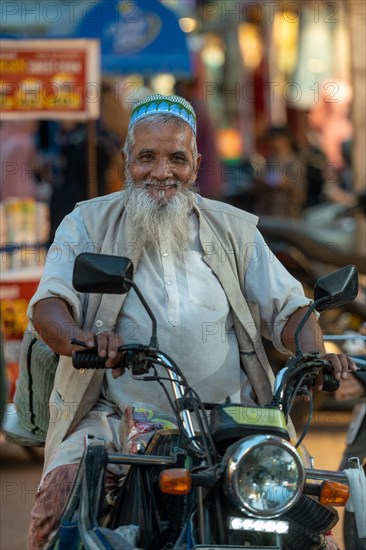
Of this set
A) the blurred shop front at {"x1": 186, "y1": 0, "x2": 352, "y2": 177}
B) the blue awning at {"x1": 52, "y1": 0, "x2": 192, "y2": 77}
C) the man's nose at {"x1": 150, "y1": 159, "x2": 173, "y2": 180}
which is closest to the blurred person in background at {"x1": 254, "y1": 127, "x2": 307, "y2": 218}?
the blue awning at {"x1": 52, "y1": 0, "x2": 192, "y2": 77}

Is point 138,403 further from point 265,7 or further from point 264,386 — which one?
point 265,7

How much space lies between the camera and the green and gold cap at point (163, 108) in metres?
4.29

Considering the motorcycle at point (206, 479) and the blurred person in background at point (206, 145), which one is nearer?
the motorcycle at point (206, 479)

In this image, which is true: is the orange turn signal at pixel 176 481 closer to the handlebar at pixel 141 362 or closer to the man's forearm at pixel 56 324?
the handlebar at pixel 141 362

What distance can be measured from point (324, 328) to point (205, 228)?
14.2 ft

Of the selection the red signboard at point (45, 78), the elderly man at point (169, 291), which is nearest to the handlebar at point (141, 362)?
the elderly man at point (169, 291)

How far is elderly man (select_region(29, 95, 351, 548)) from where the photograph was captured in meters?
4.12

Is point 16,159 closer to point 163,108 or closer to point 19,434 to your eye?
point 19,434

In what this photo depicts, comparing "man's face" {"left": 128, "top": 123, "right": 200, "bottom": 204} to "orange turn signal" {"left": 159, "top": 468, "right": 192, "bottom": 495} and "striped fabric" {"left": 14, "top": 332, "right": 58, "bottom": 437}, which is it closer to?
"striped fabric" {"left": 14, "top": 332, "right": 58, "bottom": 437}

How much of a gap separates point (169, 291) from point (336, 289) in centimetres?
66

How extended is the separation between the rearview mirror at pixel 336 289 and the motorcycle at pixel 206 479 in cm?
8

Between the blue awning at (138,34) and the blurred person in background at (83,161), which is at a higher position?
the blue awning at (138,34)

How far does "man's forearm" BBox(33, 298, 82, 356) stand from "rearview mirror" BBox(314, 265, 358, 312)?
767 mm

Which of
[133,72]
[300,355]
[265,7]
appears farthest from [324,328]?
[265,7]
